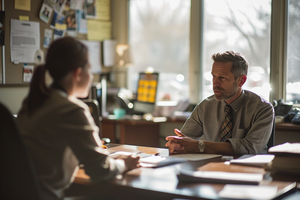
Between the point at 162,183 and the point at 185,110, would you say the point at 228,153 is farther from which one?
the point at 185,110

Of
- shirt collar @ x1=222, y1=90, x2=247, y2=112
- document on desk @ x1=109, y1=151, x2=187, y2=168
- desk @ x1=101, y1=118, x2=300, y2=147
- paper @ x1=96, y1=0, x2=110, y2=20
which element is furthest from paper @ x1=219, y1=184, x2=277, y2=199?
paper @ x1=96, y1=0, x2=110, y2=20

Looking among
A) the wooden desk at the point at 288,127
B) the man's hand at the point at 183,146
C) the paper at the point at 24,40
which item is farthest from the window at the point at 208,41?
the man's hand at the point at 183,146

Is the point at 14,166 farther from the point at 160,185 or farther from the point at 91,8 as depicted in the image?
the point at 91,8

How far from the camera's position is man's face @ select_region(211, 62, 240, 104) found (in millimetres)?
2156

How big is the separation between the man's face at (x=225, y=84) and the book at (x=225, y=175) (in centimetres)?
70

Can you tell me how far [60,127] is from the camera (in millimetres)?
1208

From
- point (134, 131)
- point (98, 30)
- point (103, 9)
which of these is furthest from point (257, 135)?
point (103, 9)

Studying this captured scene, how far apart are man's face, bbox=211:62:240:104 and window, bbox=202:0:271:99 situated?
4.20 ft

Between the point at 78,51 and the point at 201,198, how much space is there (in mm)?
723

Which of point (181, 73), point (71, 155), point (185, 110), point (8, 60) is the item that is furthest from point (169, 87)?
point (71, 155)

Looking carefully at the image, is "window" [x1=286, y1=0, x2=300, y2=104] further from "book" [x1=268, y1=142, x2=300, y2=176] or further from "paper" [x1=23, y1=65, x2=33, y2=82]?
"paper" [x1=23, y1=65, x2=33, y2=82]

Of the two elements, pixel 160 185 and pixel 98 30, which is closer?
pixel 160 185

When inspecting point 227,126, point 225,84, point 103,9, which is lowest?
point 227,126

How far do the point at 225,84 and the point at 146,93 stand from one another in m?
1.63
